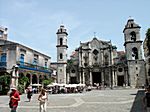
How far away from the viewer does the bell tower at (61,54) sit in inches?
2202

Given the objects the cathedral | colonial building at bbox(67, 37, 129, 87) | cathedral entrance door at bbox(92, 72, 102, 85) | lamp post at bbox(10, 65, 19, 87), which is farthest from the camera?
cathedral entrance door at bbox(92, 72, 102, 85)

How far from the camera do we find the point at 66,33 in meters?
57.9

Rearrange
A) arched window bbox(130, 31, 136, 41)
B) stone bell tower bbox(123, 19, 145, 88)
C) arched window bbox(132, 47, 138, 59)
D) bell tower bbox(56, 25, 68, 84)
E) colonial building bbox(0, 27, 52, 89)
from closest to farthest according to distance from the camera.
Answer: colonial building bbox(0, 27, 52, 89) < stone bell tower bbox(123, 19, 145, 88) < arched window bbox(132, 47, 138, 59) < arched window bbox(130, 31, 136, 41) < bell tower bbox(56, 25, 68, 84)

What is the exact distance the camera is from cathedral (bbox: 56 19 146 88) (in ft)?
169

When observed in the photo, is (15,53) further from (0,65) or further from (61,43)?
(61,43)

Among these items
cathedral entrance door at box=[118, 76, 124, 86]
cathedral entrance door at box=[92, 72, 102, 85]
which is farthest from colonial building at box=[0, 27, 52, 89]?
cathedral entrance door at box=[118, 76, 124, 86]

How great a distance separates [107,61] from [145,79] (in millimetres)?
11375

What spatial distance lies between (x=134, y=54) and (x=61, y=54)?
60.1 feet

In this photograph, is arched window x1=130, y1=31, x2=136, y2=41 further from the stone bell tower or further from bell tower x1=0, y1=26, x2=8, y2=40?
bell tower x1=0, y1=26, x2=8, y2=40

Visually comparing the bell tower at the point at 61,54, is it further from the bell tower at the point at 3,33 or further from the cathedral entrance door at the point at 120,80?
the bell tower at the point at 3,33

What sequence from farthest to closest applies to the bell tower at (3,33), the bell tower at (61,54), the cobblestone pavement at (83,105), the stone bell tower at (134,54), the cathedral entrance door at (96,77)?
the cathedral entrance door at (96,77) → the bell tower at (61,54) → the stone bell tower at (134,54) → the bell tower at (3,33) → the cobblestone pavement at (83,105)

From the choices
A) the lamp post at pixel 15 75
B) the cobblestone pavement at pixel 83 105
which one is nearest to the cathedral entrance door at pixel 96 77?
the lamp post at pixel 15 75

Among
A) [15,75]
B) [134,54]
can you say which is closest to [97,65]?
[134,54]

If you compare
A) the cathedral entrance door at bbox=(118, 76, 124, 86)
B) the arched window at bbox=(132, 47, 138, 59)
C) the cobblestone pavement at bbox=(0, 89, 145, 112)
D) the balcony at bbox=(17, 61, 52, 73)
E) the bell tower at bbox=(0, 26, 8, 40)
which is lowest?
the cobblestone pavement at bbox=(0, 89, 145, 112)
